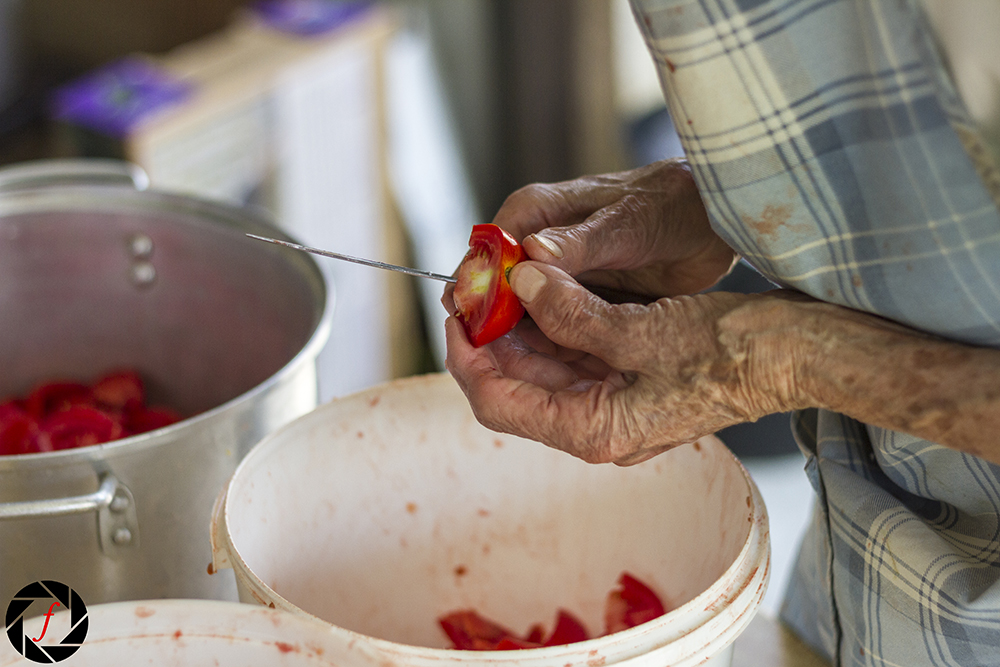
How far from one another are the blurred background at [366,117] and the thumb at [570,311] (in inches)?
49.5

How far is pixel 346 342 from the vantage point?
2.21m

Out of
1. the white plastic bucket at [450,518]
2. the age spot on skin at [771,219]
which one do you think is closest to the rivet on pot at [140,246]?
the white plastic bucket at [450,518]

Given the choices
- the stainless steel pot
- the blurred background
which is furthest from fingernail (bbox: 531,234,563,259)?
the blurred background

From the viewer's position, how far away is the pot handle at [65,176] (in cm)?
114

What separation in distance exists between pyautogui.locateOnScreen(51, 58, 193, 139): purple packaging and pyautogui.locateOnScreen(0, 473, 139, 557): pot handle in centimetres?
112

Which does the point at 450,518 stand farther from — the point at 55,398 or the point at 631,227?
the point at 55,398

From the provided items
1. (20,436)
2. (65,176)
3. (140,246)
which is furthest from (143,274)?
(20,436)

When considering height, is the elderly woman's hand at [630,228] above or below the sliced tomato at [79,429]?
above

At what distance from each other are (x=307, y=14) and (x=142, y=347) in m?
1.19

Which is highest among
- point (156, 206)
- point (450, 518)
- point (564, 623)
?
point (156, 206)

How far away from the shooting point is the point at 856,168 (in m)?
0.56

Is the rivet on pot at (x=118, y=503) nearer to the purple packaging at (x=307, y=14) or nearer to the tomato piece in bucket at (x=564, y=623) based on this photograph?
the tomato piece in bucket at (x=564, y=623)

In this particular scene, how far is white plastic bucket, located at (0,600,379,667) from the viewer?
525 millimetres

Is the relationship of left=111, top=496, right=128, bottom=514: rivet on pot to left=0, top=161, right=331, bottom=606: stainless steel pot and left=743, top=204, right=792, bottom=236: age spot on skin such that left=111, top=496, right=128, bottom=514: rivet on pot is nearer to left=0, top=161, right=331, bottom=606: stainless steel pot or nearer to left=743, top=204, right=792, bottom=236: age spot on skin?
left=0, top=161, right=331, bottom=606: stainless steel pot
